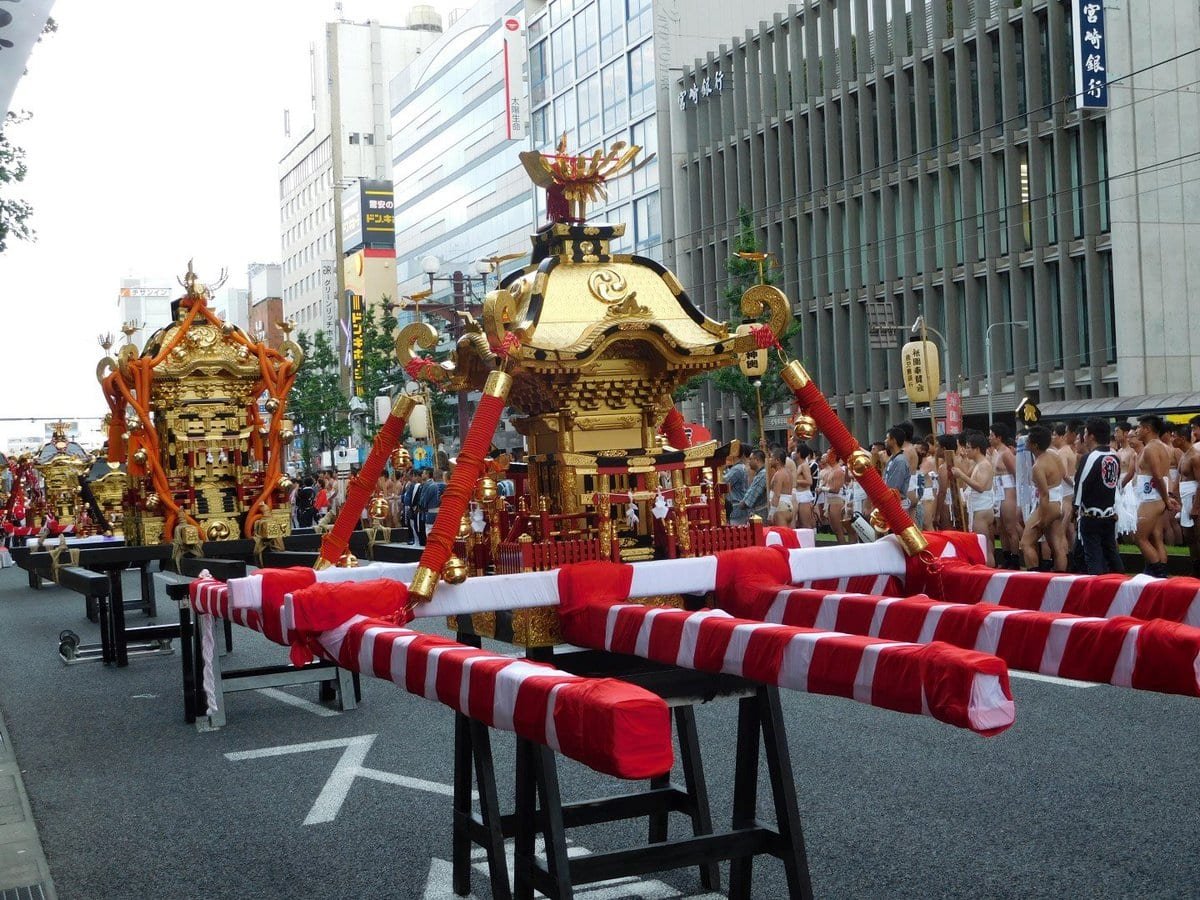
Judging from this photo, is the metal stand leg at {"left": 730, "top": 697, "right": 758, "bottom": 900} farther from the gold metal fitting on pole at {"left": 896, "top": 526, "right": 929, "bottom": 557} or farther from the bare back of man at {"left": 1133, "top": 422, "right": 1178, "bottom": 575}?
the bare back of man at {"left": 1133, "top": 422, "right": 1178, "bottom": 575}

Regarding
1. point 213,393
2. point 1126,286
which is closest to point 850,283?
point 1126,286

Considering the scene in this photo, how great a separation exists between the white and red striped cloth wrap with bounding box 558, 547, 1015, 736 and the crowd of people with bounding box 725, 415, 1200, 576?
596 centimetres

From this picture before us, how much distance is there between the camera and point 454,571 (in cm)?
469

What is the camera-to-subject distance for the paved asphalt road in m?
5.45

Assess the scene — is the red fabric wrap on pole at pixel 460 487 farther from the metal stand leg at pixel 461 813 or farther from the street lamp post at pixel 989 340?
the street lamp post at pixel 989 340

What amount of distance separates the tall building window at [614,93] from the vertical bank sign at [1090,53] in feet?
77.2

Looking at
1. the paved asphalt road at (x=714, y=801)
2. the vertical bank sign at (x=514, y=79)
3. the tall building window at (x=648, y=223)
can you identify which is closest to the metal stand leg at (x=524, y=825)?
the paved asphalt road at (x=714, y=801)

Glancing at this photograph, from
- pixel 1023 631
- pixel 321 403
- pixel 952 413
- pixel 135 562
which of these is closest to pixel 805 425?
pixel 1023 631

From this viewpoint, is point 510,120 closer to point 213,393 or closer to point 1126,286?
point 1126,286

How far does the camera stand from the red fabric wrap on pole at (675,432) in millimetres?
6125

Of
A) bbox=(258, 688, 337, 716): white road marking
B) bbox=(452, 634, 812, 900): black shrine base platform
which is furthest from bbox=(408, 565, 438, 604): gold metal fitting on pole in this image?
bbox=(258, 688, 337, 716): white road marking

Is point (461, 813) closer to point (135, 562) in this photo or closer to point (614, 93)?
point (135, 562)

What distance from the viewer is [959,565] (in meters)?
5.00

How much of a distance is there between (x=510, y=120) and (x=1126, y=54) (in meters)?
36.5
